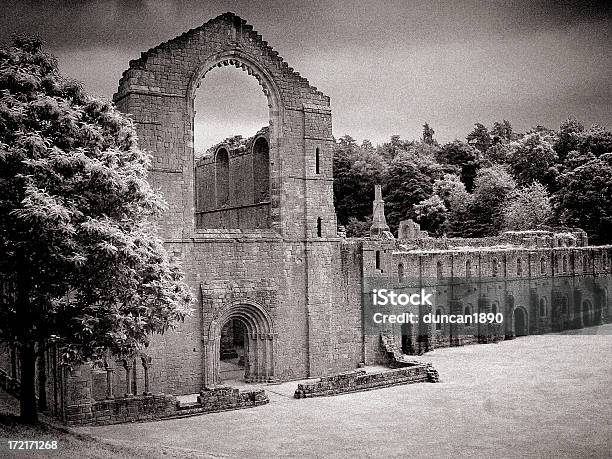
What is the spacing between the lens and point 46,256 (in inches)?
595

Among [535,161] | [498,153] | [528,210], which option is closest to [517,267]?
[528,210]

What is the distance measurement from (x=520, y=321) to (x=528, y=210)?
21.1 meters

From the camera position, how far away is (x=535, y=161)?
6688 centimetres

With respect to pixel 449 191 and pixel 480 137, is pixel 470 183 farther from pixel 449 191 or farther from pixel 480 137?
pixel 480 137

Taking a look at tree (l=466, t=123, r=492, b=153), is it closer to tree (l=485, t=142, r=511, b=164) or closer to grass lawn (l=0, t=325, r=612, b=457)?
tree (l=485, t=142, r=511, b=164)

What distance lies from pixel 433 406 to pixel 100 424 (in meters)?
9.90

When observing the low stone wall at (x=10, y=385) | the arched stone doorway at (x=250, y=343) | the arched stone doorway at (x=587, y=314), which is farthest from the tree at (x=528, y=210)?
the low stone wall at (x=10, y=385)

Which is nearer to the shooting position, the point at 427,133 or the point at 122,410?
the point at 122,410

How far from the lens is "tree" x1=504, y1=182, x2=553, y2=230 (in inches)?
2248

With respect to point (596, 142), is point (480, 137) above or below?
above

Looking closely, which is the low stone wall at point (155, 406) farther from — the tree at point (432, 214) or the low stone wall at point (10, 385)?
the tree at point (432, 214)

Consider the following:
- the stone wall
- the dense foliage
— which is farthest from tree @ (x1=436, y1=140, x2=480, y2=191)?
the stone wall

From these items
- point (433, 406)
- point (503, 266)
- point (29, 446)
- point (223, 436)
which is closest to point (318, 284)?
point (433, 406)

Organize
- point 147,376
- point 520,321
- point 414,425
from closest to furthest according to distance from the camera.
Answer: point 414,425 → point 147,376 → point 520,321
